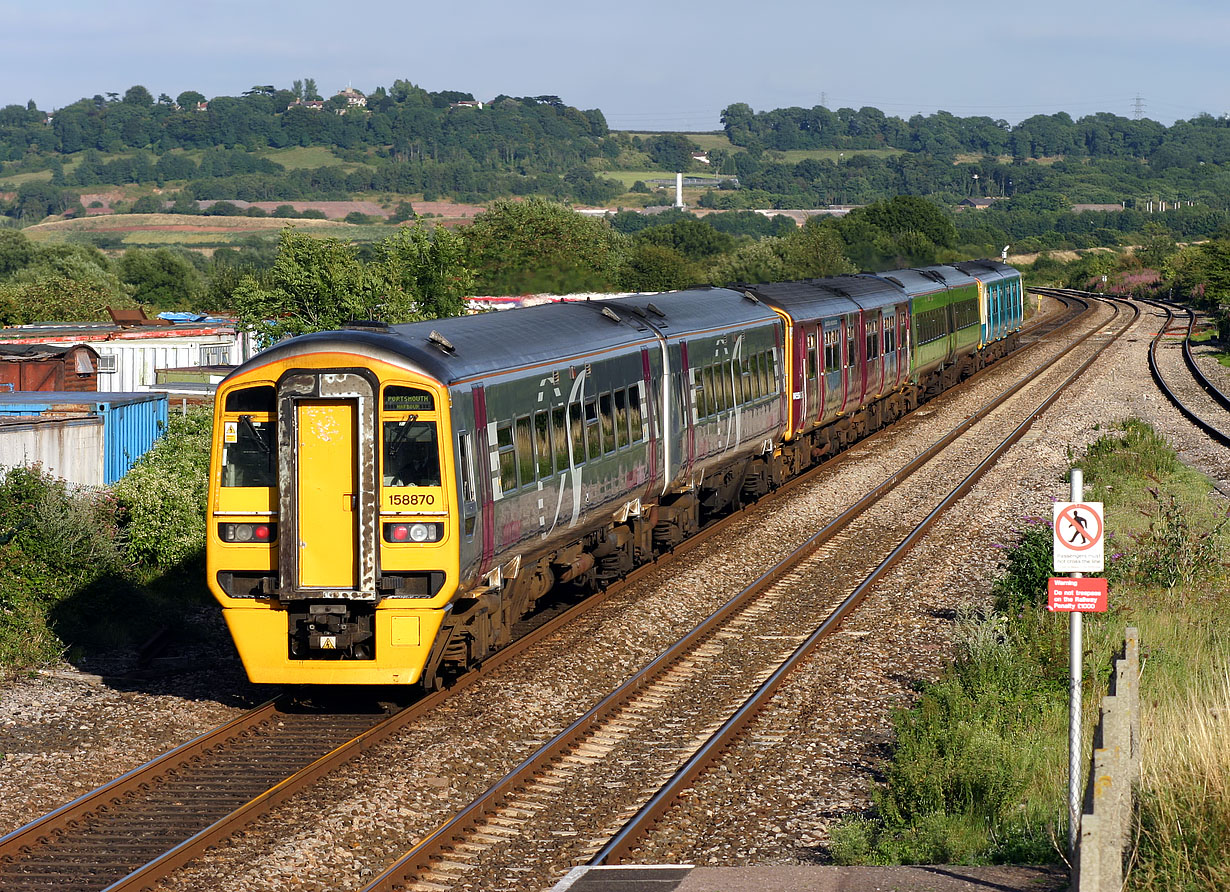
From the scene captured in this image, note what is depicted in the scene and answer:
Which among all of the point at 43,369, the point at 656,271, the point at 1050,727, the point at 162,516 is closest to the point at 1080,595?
the point at 1050,727

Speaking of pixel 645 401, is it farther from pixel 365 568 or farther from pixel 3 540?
pixel 3 540

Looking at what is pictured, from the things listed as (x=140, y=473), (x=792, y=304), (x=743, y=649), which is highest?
(x=792, y=304)

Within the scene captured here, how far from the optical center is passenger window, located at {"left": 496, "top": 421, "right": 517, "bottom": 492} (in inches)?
518

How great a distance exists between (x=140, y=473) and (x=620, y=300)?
7.03 meters

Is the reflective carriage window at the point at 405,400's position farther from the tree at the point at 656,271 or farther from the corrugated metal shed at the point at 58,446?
the tree at the point at 656,271

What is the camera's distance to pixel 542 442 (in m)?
14.3

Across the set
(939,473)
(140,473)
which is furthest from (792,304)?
(140,473)

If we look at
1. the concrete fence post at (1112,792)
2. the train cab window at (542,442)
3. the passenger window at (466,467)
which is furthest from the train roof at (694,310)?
the concrete fence post at (1112,792)

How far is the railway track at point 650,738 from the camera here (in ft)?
30.9

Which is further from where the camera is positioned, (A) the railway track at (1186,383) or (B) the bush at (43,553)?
(A) the railway track at (1186,383)

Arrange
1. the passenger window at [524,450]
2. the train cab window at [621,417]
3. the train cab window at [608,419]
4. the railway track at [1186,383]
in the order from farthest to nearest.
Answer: the railway track at [1186,383] → the train cab window at [621,417] → the train cab window at [608,419] → the passenger window at [524,450]

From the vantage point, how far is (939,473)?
86.9ft

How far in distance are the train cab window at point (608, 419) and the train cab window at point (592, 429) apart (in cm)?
16

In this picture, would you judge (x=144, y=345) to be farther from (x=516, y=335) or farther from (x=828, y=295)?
(x=516, y=335)
